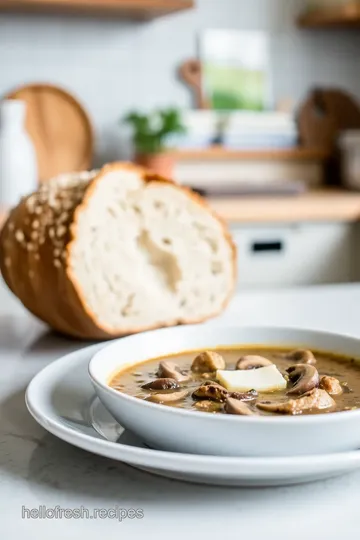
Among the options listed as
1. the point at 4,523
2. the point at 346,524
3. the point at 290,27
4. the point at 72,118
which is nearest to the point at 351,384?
the point at 346,524

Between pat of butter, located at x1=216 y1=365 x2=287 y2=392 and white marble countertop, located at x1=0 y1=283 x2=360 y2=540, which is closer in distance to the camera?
white marble countertop, located at x1=0 y1=283 x2=360 y2=540

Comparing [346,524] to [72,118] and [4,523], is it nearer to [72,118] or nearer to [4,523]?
[4,523]

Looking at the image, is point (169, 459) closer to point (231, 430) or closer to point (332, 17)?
point (231, 430)

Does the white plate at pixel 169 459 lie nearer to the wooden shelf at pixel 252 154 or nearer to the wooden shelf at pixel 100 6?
the wooden shelf at pixel 100 6

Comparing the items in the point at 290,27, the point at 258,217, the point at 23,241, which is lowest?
the point at 258,217

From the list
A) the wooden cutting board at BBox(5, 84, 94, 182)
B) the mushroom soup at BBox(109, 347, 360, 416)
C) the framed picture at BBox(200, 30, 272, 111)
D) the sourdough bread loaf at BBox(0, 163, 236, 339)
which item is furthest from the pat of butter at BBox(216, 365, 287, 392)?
the framed picture at BBox(200, 30, 272, 111)

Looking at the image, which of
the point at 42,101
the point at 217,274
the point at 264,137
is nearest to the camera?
the point at 217,274

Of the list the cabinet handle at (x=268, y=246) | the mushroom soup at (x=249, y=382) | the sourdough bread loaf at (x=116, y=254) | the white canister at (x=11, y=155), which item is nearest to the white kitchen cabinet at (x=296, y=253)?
the cabinet handle at (x=268, y=246)

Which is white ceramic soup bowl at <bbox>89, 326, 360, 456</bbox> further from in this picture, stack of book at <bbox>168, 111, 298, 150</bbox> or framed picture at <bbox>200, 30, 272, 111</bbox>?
framed picture at <bbox>200, 30, 272, 111</bbox>
